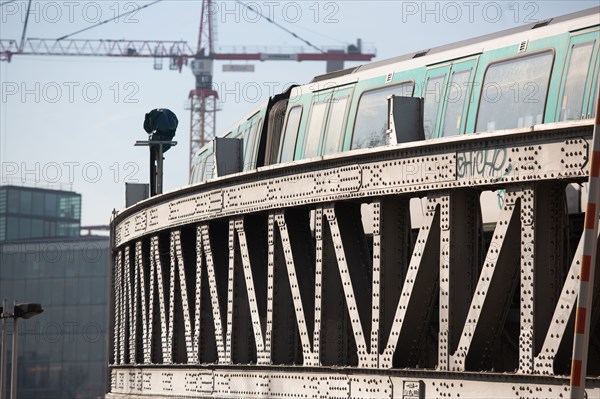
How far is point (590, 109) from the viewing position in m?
16.7

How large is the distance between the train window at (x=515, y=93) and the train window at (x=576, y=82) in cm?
51

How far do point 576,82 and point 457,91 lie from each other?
9.55 ft

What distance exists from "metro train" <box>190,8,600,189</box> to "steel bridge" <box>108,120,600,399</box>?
3.89 ft

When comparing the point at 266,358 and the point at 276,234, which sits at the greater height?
the point at 276,234

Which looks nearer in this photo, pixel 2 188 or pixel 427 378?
pixel 427 378

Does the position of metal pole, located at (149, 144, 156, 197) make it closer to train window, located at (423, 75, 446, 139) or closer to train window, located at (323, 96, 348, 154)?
train window, located at (323, 96, 348, 154)

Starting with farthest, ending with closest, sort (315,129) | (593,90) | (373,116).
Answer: (315,129)
(373,116)
(593,90)

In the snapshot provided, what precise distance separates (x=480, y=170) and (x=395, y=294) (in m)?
2.81

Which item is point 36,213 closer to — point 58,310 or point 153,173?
point 58,310

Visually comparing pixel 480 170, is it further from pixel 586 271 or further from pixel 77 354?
pixel 77 354

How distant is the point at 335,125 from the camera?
22.5 meters

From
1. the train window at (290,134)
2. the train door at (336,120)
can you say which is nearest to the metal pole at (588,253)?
the train door at (336,120)

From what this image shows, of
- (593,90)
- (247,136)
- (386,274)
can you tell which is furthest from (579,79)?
(247,136)

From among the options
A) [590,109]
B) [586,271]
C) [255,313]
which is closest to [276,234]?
[255,313]
